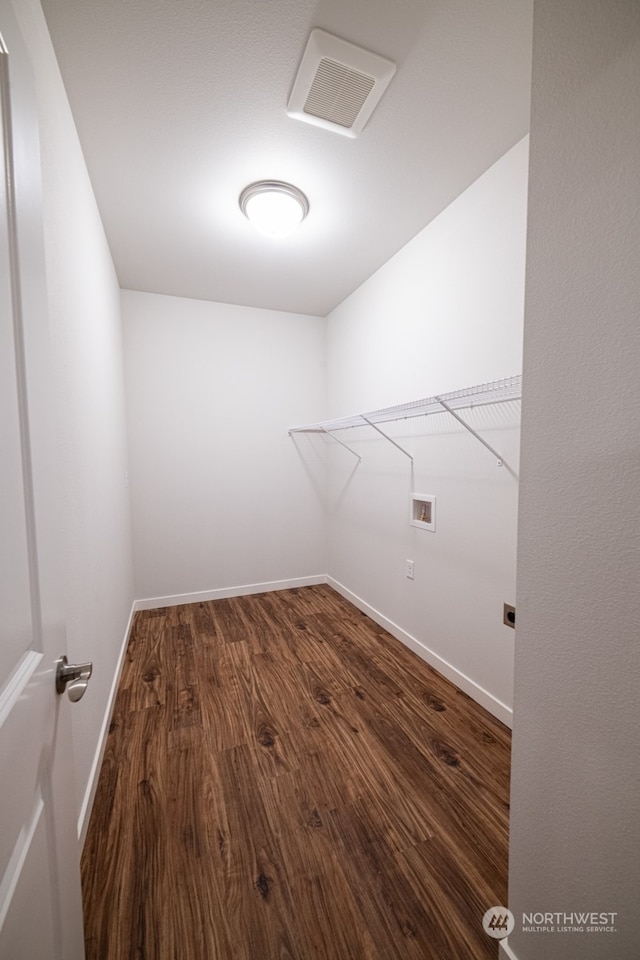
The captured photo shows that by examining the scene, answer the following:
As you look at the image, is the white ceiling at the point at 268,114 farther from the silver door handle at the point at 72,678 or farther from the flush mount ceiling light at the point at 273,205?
the silver door handle at the point at 72,678

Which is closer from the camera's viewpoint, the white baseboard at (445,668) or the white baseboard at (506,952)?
the white baseboard at (506,952)

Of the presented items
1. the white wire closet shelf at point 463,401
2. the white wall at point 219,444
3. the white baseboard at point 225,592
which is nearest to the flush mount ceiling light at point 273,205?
the white wire closet shelf at point 463,401

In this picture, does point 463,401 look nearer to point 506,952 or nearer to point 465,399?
point 465,399

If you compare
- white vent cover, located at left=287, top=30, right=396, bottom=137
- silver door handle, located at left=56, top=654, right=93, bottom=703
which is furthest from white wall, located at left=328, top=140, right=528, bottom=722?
silver door handle, located at left=56, top=654, right=93, bottom=703

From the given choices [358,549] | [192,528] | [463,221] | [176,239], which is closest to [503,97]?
[463,221]

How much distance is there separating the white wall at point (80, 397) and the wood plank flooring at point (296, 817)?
24 cm

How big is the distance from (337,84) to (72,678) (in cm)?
194

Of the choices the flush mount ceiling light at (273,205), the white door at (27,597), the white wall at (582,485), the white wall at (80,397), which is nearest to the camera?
the white door at (27,597)

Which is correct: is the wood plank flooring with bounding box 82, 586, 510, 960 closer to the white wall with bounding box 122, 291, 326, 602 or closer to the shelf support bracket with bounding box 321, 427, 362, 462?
the white wall with bounding box 122, 291, 326, 602

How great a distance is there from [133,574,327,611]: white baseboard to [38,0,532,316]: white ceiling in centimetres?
258

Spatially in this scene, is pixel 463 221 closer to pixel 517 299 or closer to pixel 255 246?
pixel 517 299

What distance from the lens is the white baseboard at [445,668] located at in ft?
5.57

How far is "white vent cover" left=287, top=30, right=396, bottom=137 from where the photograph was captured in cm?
118

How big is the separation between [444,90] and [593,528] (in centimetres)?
164
